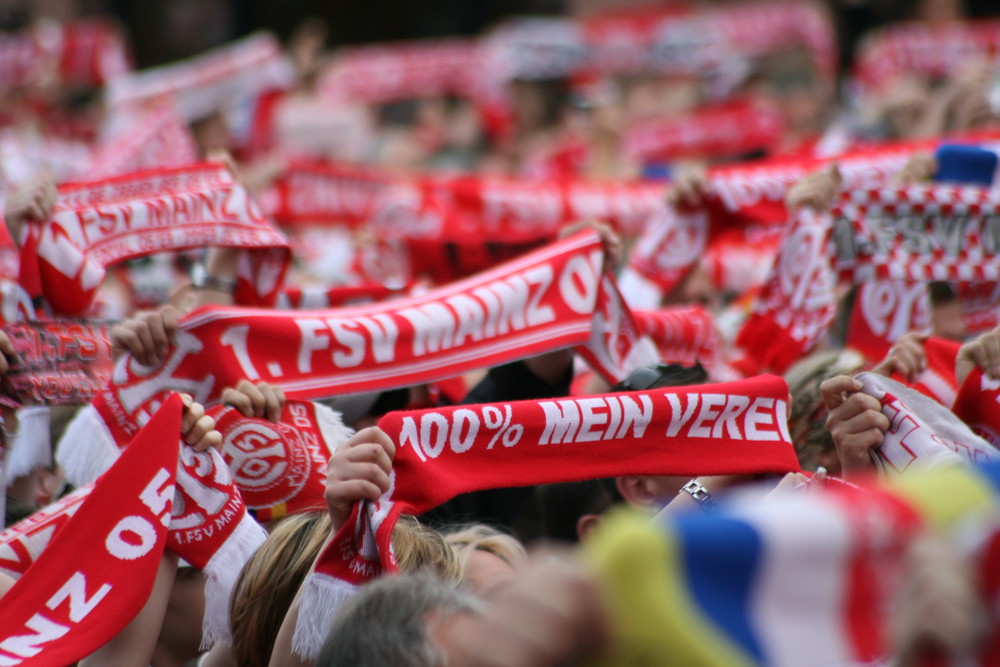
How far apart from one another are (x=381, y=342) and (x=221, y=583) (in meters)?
0.72

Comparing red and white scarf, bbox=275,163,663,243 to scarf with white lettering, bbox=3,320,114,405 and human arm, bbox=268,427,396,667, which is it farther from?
human arm, bbox=268,427,396,667

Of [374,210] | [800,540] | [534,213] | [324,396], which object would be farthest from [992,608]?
[374,210]

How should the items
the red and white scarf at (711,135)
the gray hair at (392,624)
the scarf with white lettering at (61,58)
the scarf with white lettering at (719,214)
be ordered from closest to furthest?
the gray hair at (392,624) → the scarf with white lettering at (719,214) → the red and white scarf at (711,135) → the scarf with white lettering at (61,58)

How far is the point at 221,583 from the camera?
2031 millimetres

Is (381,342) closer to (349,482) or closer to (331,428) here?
(331,428)

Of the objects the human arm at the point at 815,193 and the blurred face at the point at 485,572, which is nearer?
the blurred face at the point at 485,572

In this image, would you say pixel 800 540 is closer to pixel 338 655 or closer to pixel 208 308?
pixel 338 655

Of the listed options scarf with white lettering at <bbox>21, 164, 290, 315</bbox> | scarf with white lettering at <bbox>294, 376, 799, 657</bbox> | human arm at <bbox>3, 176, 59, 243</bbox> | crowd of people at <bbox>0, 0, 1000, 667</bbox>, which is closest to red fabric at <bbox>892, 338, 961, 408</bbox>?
crowd of people at <bbox>0, 0, 1000, 667</bbox>

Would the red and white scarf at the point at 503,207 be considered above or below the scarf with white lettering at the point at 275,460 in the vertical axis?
below

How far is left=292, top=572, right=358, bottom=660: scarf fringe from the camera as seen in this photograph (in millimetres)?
1810

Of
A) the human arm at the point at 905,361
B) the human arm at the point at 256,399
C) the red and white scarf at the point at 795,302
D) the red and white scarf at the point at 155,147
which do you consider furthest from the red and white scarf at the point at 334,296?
the red and white scarf at the point at 155,147

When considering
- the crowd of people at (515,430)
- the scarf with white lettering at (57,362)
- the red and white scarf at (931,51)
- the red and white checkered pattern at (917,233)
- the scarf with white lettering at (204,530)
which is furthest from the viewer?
the red and white scarf at (931,51)

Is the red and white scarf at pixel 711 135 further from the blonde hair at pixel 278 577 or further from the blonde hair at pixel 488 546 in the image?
the blonde hair at pixel 278 577

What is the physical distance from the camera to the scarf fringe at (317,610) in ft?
5.94
